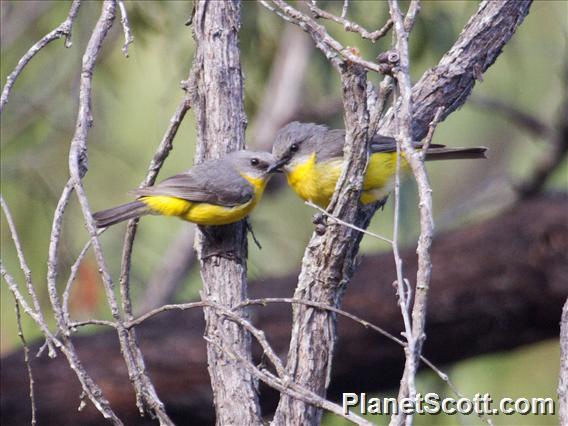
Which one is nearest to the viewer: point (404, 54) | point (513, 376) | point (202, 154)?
point (404, 54)

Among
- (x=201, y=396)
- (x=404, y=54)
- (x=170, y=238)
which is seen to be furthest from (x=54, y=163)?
(x=404, y=54)

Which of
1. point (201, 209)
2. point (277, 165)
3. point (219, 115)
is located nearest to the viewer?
point (219, 115)

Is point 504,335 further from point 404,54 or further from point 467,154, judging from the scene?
point 404,54

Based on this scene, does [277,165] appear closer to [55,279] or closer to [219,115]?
[219,115]

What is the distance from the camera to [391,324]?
604 cm

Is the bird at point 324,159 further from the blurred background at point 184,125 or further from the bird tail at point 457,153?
the blurred background at point 184,125

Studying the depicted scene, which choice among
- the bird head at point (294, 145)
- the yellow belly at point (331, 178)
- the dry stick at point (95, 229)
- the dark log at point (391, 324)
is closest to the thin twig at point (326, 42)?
the dry stick at point (95, 229)

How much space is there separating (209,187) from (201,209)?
0.38 feet

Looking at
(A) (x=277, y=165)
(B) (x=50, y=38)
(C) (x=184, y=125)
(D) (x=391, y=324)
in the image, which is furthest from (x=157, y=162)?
(C) (x=184, y=125)

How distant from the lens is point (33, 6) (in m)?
7.92

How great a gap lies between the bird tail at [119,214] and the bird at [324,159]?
735mm

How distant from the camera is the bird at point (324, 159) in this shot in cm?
411

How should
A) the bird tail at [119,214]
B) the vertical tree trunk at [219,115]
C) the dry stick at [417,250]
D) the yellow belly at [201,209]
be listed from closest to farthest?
the dry stick at [417,250]
the vertical tree trunk at [219,115]
the yellow belly at [201,209]
the bird tail at [119,214]

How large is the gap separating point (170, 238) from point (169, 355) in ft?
14.4
